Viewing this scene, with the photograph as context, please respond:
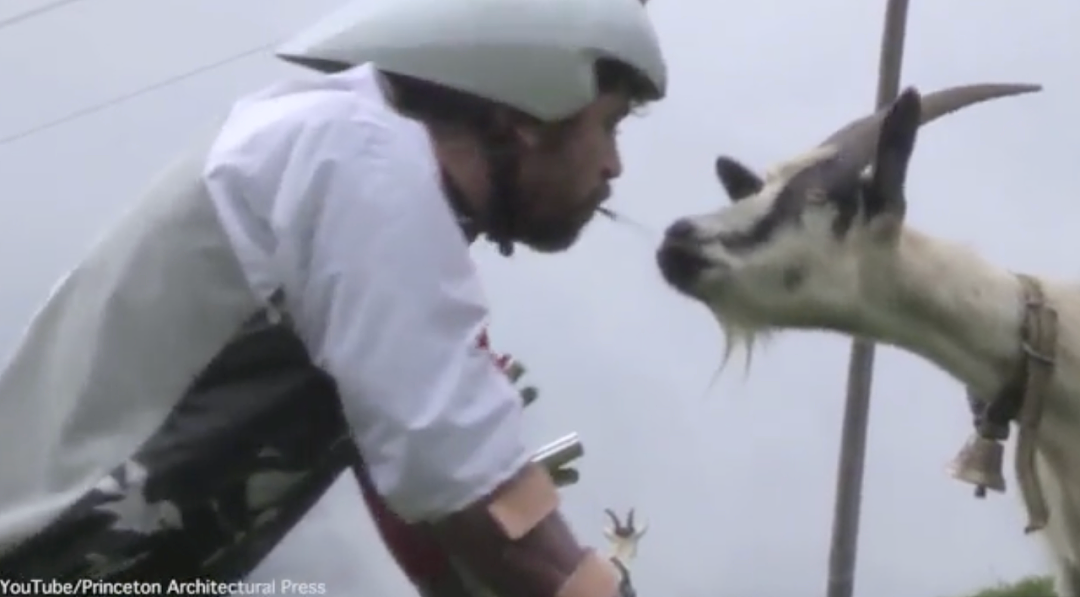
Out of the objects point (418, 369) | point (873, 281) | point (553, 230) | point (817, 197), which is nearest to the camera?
point (418, 369)

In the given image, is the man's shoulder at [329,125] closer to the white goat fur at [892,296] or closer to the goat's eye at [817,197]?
the white goat fur at [892,296]

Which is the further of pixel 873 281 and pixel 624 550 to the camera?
pixel 873 281

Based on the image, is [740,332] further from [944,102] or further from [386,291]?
[386,291]

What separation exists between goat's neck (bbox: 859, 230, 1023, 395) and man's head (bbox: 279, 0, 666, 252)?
8.44 ft

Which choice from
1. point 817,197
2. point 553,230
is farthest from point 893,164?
point 553,230

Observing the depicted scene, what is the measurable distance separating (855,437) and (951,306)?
3.16 m

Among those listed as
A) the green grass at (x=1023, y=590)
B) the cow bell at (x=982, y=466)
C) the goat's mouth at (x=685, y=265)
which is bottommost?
the green grass at (x=1023, y=590)

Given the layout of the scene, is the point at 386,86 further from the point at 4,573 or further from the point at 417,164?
the point at 4,573

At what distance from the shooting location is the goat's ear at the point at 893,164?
460 centimetres

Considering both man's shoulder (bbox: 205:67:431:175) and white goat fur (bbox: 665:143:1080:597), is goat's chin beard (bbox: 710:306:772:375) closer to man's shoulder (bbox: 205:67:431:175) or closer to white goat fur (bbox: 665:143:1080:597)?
white goat fur (bbox: 665:143:1080:597)

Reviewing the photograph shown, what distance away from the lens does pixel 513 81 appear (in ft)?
7.63

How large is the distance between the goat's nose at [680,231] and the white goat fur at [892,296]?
0.08 feet

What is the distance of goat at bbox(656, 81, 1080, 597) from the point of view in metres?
4.81

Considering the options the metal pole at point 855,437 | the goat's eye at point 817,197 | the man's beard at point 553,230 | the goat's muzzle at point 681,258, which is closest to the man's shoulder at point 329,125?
the man's beard at point 553,230
